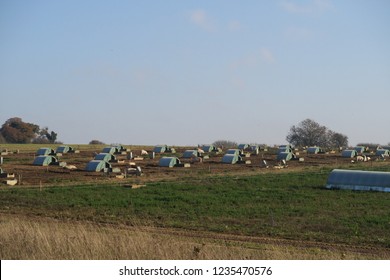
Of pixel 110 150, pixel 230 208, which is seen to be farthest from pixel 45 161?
pixel 230 208

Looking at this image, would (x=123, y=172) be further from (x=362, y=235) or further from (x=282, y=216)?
(x=362, y=235)

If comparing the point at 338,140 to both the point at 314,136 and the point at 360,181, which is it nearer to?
the point at 314,136

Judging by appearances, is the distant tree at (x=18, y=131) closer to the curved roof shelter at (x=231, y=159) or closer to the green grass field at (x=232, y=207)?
the curved roof shelter at (x=231, y=159)

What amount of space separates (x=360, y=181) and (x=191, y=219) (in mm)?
14547

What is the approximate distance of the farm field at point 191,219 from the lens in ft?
32.2

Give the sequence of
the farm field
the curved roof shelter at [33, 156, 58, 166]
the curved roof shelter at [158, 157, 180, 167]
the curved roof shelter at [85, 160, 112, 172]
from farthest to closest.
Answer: the curved roof shelter at [158, 157, 180, 167] < the curved roof shelter at [33, 156, 58, 166] < the curved roof shelter at [85, 160, 112, 172] < the farm field

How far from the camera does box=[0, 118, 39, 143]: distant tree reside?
12088cm

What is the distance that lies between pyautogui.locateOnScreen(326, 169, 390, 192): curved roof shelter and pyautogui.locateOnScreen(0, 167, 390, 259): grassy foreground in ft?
3.27

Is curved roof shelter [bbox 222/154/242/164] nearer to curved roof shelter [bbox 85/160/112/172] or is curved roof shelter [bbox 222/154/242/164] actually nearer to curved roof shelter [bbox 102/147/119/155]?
curved roof shelter [bbox 85/160/112/172]

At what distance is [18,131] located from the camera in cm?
12162

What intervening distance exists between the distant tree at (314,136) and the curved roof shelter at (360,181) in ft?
299

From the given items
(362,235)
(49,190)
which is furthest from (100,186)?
(362,235)

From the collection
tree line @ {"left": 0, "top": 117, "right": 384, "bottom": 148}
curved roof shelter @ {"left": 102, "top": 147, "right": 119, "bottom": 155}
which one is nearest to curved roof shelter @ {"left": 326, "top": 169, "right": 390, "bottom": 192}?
curved roof shelter @ {"left": 102, "top": 147, "right": 119, "bottom": 155}
